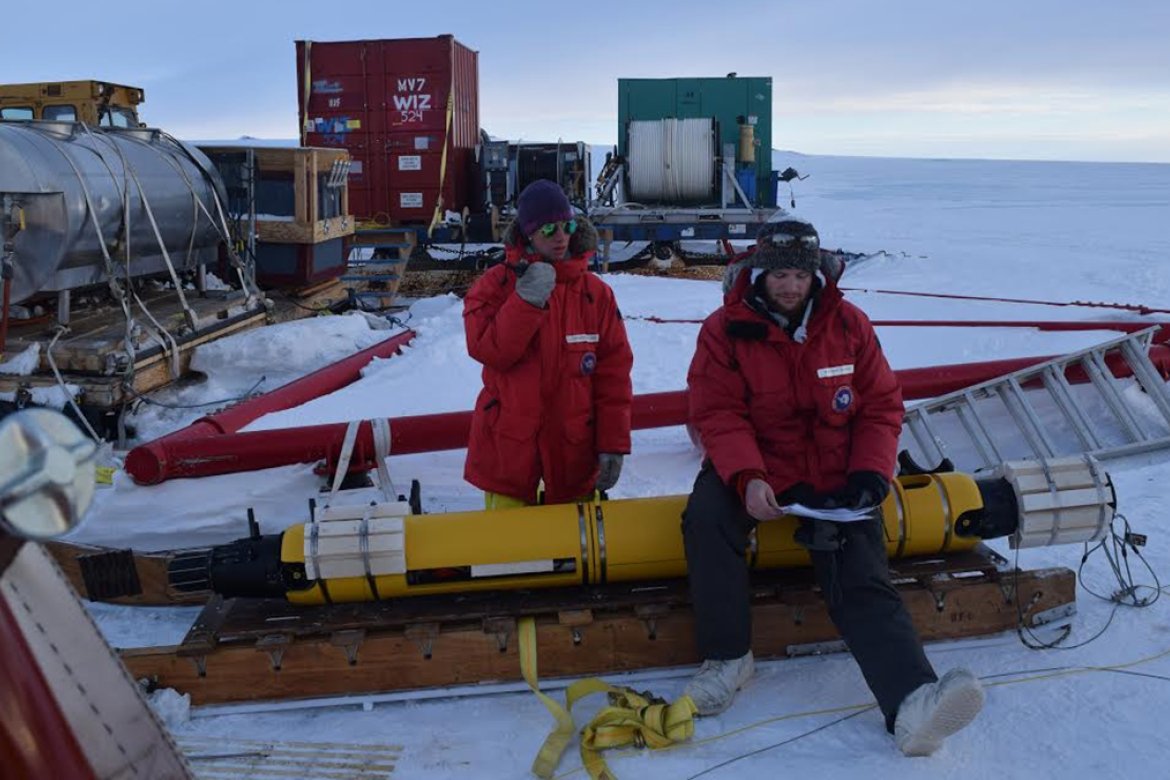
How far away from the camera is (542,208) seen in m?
3.47

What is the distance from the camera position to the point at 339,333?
853 centimetres

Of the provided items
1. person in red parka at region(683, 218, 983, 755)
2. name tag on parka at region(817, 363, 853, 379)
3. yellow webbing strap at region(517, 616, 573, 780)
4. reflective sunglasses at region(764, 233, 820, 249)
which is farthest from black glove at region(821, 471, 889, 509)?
yellow webbing strap at region(517, 616, 573, 780)

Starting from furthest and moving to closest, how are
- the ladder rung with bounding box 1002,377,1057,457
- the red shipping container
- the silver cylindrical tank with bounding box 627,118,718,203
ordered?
the silver cylindrical tank with bounding box 627,118,718,203, the red shipping container, the ladder rung with bounding box 1002,377,1057,457

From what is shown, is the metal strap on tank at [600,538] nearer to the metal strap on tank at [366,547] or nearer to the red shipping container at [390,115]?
the metal strap on tank at [366,547]

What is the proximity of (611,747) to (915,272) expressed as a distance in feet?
41.3

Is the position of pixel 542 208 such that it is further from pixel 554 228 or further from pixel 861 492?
pixel 861 492

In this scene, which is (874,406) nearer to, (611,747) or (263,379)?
(611,747)

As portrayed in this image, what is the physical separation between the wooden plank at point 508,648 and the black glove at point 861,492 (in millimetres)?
446

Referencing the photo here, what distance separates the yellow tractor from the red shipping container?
367 cm

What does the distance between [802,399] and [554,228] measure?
0.98 metres

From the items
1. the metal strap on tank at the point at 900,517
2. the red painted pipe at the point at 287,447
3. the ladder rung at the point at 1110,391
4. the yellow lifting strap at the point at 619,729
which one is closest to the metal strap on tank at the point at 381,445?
the red painted pipe at the point at 287,447

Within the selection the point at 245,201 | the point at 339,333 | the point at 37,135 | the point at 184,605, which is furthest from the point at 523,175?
A: the point at 184,605

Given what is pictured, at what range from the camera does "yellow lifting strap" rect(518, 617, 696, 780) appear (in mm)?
2907

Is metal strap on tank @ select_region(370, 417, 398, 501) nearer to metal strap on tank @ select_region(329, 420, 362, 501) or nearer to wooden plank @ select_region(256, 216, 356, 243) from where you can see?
metal strap on tank @ select_region(329, 420, 362, 501)
